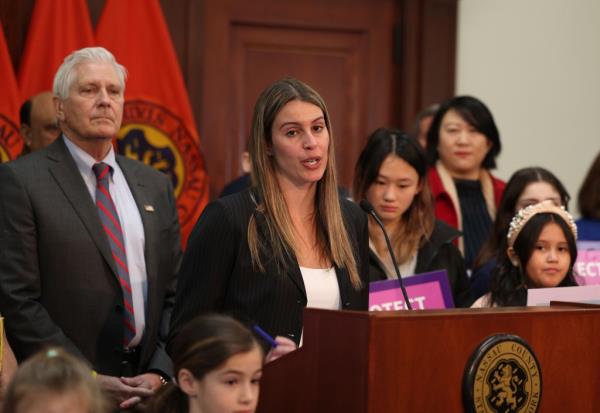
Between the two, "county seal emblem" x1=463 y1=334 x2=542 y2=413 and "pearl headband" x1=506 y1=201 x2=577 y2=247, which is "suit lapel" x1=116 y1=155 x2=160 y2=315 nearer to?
"pearl headband" x1=506 y1=201 x2=577 y2=247

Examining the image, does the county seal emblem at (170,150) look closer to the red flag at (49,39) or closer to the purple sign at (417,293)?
the red flag at (49,39)

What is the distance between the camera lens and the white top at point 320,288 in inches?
110

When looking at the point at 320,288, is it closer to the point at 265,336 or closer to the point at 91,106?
the point at 265,336

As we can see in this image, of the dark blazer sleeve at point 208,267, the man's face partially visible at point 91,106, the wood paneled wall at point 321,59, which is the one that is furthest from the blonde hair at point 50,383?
the wood paneled wall at point 321,59

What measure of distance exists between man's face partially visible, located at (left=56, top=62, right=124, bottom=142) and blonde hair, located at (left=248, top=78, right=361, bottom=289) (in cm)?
79

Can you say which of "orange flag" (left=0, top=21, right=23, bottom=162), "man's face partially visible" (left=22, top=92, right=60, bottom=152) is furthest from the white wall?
"man's face partially visible" (left=22, top=92, right=60, bottom=152)

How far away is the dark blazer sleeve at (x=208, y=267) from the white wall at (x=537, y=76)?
12.3 feet

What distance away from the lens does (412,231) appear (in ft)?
13.5

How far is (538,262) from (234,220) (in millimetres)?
1451

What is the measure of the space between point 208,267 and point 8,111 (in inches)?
97.1

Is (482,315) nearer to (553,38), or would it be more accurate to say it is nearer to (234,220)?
(234,220)

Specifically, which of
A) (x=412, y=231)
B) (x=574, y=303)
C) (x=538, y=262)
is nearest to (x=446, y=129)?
(x=412, y=231)

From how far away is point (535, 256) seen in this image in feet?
12.6

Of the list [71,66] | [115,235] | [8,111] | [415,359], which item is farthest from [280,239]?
[8,111]
